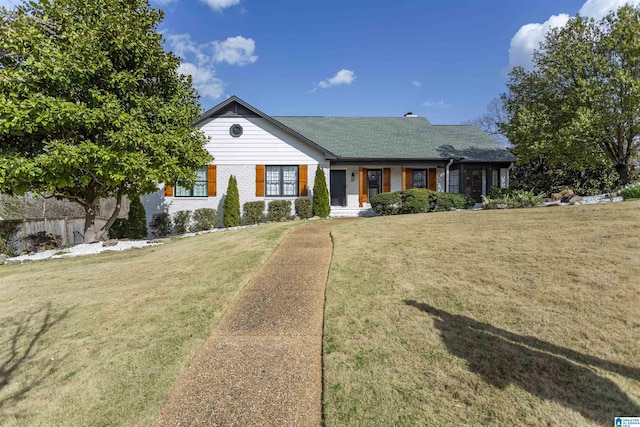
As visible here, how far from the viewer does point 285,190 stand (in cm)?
1548

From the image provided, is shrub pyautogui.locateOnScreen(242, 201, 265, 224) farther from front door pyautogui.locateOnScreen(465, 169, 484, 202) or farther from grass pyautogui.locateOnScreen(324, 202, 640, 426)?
front door pyautogui.locateOnScreen(465, 169, 484, 202)

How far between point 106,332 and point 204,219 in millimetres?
10259

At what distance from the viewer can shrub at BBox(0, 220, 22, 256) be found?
34.4 feet

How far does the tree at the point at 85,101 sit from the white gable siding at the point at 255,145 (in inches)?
150

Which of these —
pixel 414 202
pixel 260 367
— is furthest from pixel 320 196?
pixel 260 367

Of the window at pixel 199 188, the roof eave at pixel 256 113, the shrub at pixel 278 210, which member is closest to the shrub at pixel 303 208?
the shrub at pixel 278 210

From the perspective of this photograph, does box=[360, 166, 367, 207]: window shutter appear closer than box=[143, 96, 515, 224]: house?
No

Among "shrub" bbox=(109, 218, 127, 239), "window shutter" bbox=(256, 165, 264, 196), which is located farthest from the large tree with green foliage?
"shrub" bbox=(109, 218, 127, 239)

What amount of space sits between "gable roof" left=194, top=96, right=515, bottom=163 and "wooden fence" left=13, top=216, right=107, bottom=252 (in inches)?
257

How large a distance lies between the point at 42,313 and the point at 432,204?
13319mm

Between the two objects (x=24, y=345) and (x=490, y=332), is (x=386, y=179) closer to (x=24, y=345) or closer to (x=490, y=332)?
(x=490, y=332)

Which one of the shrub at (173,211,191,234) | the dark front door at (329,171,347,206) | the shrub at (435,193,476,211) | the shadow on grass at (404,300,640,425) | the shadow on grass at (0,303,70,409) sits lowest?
the shadow on grass at (0,303,70,409)

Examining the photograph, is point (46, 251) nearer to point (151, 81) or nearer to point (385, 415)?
point (151, 81)

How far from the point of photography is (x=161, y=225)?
14023mm
